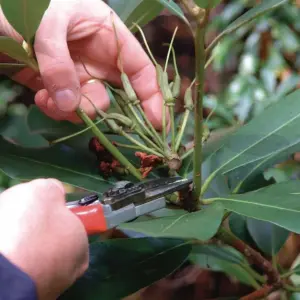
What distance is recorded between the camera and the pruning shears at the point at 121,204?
0.60 m

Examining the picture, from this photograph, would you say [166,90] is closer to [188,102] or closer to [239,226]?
[188,102]

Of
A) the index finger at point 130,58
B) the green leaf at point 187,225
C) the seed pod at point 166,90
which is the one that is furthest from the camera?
the index finger at point 130,58

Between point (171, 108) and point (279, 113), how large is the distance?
0.20 meters

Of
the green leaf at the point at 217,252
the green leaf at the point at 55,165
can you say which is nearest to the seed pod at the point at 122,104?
the green leaf at the point at 55,165

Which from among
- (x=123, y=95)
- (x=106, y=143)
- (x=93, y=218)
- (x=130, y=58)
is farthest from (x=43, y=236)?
(x=130, y=58)

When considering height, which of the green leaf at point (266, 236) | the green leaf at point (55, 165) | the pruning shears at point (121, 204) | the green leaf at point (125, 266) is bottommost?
the green leaf at point (266, 236)

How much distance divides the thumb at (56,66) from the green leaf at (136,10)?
6.0 inches

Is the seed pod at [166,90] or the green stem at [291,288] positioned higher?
the seed pod at [166,90]

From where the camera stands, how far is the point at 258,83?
5.06 feet

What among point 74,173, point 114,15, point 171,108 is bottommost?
point 74,173

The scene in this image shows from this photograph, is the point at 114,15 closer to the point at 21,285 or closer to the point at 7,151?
the point at 7,151

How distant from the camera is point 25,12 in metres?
0.62

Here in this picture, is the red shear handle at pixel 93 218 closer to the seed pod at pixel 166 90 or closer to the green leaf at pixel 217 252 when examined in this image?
the seed pod at pixel 166 90

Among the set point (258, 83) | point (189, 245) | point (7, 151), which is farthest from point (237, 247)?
point (258, 83)
